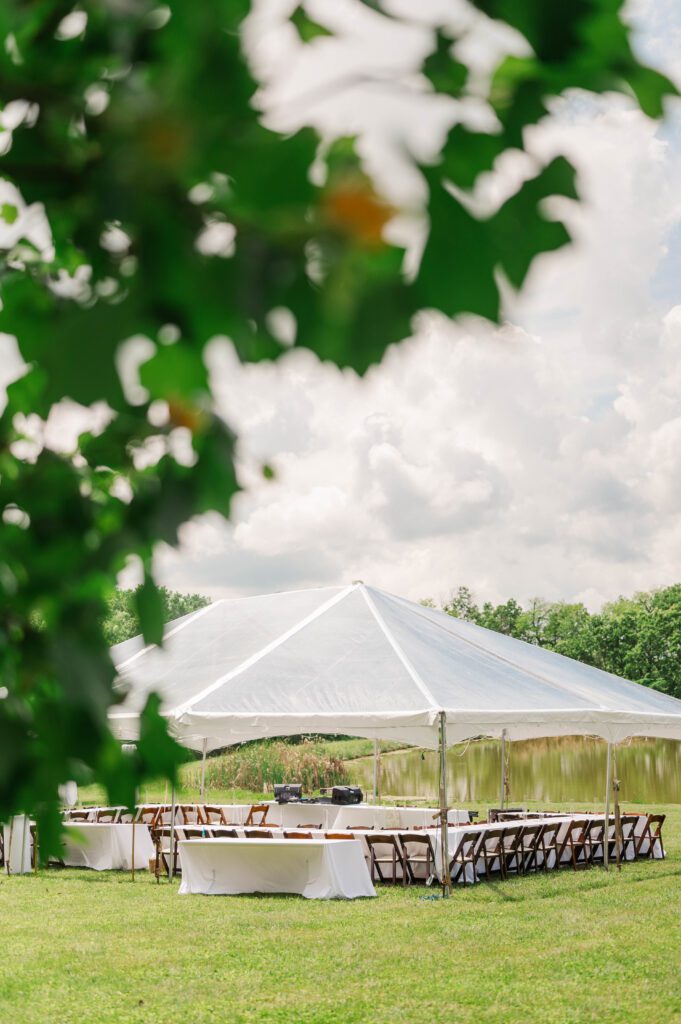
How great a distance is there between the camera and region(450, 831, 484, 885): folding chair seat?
47.8ft

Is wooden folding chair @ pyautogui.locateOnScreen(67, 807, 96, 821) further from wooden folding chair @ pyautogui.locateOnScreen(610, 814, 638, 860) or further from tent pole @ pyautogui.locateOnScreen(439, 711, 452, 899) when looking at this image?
wooden folding chair @ pyautogui.locateOnScreen(610, 814, 638, 860)

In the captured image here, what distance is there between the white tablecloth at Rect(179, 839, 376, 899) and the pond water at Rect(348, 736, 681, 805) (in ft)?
53.2

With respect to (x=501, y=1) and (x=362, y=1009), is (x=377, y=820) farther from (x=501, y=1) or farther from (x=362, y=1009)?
(x=501, y=1)

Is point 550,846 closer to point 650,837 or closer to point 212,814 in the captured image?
point 650,837

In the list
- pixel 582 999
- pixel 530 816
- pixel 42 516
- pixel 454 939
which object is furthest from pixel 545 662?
pixel 42 516

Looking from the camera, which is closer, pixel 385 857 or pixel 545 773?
pixel 385 857

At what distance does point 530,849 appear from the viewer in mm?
15930

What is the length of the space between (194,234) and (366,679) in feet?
48.4

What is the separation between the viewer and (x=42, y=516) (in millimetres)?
1120

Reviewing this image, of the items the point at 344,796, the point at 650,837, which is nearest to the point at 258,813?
the point at 344,796

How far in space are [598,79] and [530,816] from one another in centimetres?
1900

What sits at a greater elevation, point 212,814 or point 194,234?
point 194,234

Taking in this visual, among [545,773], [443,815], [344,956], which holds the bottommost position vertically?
[545,773]

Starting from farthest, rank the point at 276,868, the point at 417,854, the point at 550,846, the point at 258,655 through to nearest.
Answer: the point at 258,655, the point at 550,846, the point at 417,854, the point at 276,868
